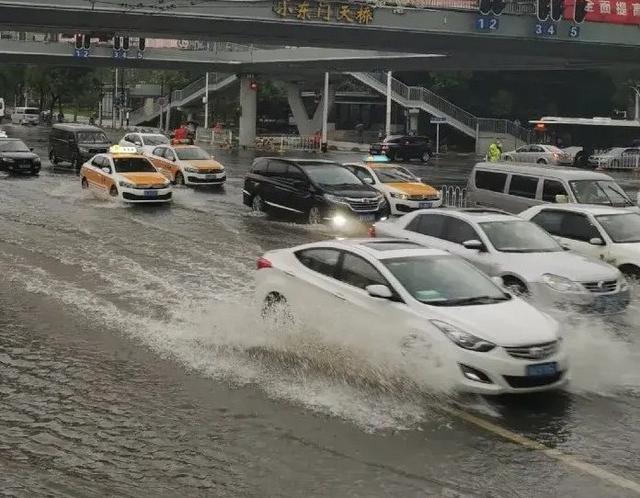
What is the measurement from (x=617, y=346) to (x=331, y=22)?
84.6 feet

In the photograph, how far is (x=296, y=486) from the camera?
645 cm

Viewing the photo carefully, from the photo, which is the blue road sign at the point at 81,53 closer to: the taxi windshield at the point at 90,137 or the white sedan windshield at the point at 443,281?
the taxi windshield at the point at 90,137

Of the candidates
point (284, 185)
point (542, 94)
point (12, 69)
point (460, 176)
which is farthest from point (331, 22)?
point (12, 69)

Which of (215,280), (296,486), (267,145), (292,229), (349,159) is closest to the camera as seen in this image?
(296,486)

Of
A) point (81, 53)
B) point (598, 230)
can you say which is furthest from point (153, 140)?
point (598, 230)

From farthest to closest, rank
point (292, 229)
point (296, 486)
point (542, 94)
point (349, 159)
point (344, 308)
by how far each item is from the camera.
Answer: point (542, 94), point (349, 159), point (292, 229), point (344, 308), point (296, 486)

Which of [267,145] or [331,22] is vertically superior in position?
[331,22]

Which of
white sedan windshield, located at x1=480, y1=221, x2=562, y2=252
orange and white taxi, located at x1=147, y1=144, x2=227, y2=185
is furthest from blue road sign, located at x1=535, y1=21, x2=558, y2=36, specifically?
white sedan windshield, located at x1=480, y1=221, x2=562, y2=252

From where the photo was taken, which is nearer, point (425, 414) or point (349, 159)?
point (425, 414)

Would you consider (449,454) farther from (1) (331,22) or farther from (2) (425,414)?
(1) (331,22)

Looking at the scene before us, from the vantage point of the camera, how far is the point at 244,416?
26.1 ft

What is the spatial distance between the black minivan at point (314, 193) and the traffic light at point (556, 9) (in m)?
18.1

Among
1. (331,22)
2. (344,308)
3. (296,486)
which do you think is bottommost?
(296,486)

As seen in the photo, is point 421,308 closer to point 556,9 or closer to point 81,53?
point 556,9
